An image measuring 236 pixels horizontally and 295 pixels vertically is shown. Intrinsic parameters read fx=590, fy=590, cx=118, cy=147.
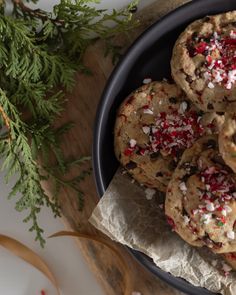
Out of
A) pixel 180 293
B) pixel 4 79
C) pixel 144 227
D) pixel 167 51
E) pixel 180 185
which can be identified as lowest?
pixel 180 293

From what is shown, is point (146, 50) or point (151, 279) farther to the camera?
point (151, 279)

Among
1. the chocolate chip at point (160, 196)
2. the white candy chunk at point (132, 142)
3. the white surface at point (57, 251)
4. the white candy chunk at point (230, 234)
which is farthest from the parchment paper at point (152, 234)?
the white surface at point (57, 251)

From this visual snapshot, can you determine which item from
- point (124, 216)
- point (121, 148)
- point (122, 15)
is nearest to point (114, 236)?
point (124, 216)

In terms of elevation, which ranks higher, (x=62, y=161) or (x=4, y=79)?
(x=4, y=79)

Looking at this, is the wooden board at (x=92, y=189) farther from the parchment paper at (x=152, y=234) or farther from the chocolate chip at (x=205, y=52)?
the chocolate chip at (x=205, y=52)

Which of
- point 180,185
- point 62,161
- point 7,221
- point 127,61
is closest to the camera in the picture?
point 180,185

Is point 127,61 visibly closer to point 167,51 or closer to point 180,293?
point 167,51

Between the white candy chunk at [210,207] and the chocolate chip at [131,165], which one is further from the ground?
the chocolate chip at [131,165]
